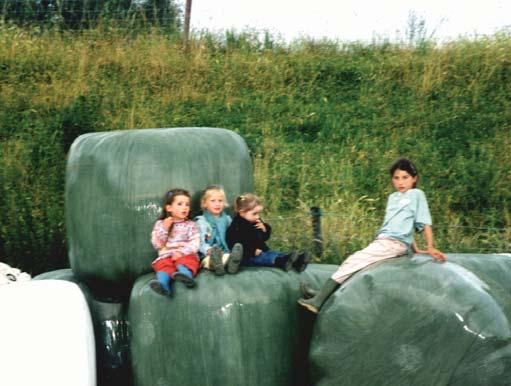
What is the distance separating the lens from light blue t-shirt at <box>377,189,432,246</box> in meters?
4.80

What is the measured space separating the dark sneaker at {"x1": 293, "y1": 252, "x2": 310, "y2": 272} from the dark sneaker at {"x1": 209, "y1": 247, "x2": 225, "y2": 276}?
0.49 m

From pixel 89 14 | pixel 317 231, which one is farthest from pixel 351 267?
pixel 89 14

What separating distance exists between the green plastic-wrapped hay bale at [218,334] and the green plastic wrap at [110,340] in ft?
1.53

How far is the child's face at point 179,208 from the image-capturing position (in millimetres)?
4934

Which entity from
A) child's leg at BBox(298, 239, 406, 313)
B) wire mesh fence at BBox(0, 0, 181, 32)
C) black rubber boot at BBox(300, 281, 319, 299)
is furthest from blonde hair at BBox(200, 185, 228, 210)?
wire mesh fence at BBox(0, 0, 181, 32)

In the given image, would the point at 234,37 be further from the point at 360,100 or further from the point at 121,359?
the point at 121,359

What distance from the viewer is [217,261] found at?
4.75 meters

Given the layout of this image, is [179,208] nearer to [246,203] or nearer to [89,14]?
[246,203]

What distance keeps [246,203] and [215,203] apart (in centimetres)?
19

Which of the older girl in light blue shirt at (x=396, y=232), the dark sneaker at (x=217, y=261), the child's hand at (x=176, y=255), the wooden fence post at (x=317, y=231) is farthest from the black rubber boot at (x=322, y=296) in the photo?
the wooden fence post at (x=317, y=231)

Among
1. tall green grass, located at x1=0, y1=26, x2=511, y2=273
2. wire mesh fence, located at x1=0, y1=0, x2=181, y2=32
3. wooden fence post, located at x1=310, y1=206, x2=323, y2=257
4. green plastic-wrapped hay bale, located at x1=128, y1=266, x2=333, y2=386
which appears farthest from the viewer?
wire mesh fence, located at x1=0, y1=0, x2=181, y2=32

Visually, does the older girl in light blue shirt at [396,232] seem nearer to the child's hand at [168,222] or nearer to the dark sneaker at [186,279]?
the dark sneaker at [186,279]

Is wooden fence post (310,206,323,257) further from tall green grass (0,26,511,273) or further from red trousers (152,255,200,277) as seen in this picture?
red trousers (152,255,200,277)

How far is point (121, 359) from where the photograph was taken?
5211 millimetres
